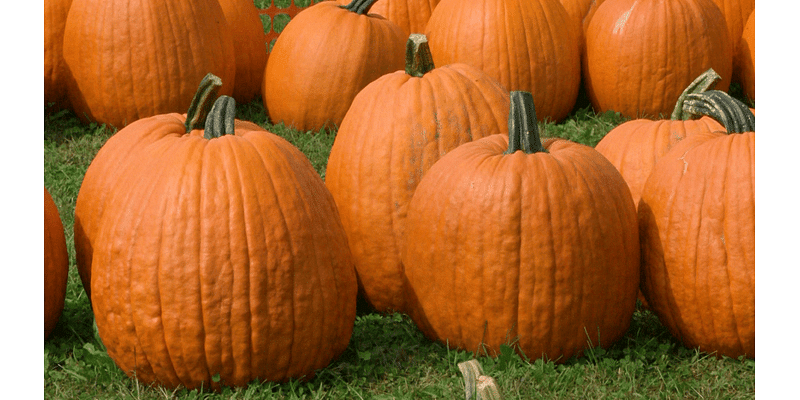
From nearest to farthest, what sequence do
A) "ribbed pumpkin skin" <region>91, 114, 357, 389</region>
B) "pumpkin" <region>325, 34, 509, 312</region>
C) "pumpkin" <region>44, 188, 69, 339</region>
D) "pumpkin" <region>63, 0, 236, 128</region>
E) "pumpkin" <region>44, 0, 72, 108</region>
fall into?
"ribbed pumpkin skin" <region>91, 114, 357, 389</region>
"pumpkin" <region>44, 188, 69, 339</region>
"pumpkin" <region>325, 34, 509, 312</region>
"pumpkin" <region>63, 0, 236, 128</region>
"pumpkin" <region>44, 0, 72, 108</region>

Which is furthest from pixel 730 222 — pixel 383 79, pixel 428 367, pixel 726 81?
pixel 726 81

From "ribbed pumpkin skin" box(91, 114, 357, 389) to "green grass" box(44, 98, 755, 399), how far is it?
13 centimetres

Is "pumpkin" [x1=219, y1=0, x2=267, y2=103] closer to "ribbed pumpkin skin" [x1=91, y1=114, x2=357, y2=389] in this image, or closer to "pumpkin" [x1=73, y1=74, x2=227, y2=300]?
"pumpkin" [x1=73, y1=74, x2=227, y2=300]

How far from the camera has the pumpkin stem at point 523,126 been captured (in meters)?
3.32

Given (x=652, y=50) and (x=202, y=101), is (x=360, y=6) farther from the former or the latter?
(x=202, y=101)

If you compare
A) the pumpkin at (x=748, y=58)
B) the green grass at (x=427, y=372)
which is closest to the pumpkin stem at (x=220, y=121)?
the green grass at (x=427, y=372)

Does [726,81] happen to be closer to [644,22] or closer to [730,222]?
[644,22]

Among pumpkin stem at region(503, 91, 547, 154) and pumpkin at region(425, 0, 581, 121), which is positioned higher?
pumpkin stem at region(503, 91, 547, 154)

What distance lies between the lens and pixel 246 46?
21.9ft

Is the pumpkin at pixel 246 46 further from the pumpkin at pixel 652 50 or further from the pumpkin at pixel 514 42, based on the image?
the pumpkin at pixel 652 50

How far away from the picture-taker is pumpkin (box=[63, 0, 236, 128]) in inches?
222

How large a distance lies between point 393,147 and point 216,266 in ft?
3.35

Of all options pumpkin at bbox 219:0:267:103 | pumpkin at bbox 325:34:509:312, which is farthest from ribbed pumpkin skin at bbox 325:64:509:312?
pumpkin at bbox 219:0:267:103

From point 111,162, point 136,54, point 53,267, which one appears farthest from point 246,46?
point 53,267
